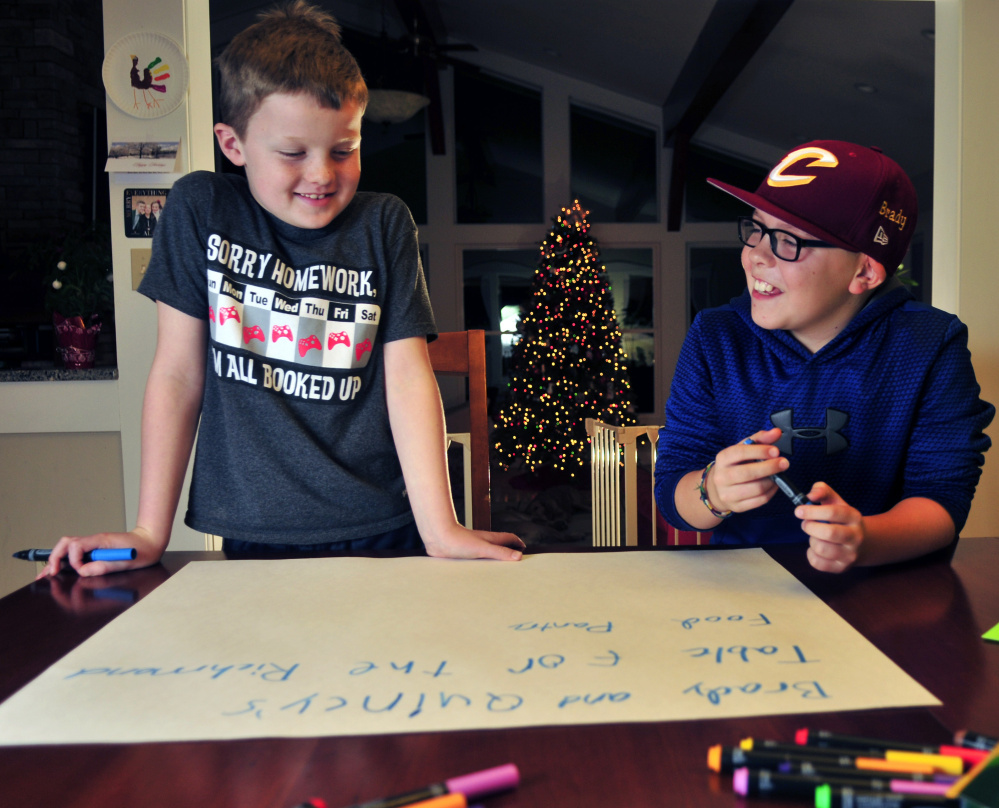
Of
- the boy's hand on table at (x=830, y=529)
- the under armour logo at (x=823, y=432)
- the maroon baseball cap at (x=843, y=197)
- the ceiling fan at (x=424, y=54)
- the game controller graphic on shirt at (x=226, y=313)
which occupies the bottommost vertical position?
the boy's hand on table at (x=830, y=529)

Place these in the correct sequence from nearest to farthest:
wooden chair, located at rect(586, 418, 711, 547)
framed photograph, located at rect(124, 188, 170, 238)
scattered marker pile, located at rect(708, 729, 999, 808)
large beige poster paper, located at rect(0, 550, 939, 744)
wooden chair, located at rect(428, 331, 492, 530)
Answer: scattered marker pile, located at rect(708, 729, 999, 808) < large beige poster paper, located at rect(0, 550, 939, 744) < wooden chair, located at rect(428, 331, 492, 530) < wooden chair, located at rect(586, 418, 711, 547) < framed photograph, located at rect(124, 188, 170, 238)

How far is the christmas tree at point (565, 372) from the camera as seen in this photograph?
5801mm

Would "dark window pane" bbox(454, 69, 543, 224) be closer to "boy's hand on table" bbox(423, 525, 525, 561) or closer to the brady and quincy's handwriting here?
"boy's hand on table" bbox(423, 525, 525, 561)

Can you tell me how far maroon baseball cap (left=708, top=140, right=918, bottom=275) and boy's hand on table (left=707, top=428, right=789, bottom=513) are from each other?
0.28m

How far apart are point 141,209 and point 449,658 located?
2.04m

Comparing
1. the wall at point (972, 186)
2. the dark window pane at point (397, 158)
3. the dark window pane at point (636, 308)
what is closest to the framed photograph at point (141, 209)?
the wall at point (972, 186)

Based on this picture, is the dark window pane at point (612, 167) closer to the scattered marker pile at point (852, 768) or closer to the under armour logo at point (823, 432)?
the under armour logo at point (823, 432)

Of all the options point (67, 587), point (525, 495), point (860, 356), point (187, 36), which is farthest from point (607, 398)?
point (67, 587)

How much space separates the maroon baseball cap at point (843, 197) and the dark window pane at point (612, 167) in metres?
6.39

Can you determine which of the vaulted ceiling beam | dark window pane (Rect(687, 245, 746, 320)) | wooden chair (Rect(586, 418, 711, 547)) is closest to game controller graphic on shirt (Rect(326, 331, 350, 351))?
wooden chair (Rect(586, 418, 711, 547))

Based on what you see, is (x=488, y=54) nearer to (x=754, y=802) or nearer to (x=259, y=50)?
(x=259, y=50)

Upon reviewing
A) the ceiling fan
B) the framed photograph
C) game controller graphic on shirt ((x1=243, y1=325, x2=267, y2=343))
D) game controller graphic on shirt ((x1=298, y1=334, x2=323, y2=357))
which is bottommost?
game controller graphic on shirt ((x1=298, y1=334, x2=323, y2=357))

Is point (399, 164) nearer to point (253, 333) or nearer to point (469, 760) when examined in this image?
point (253, 333)

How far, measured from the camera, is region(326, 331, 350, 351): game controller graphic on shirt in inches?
36.8
